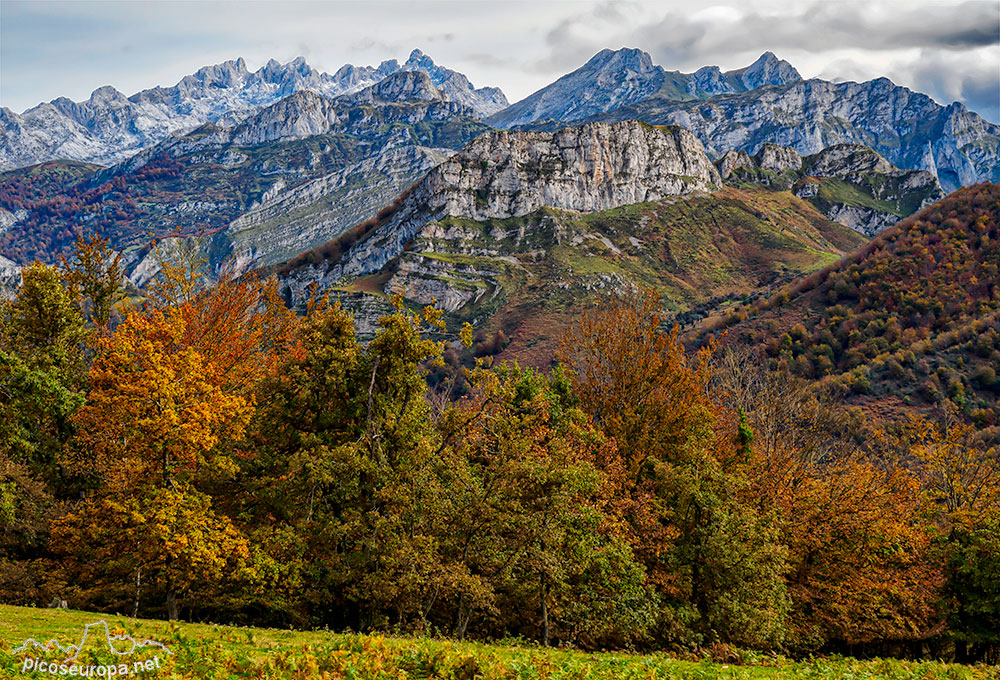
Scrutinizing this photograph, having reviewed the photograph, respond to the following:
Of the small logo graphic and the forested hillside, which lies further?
the forested hillside

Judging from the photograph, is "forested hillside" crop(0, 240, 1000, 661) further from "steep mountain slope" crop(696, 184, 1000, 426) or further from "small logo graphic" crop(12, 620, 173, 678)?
"steep mountain slope" crop(696, 184, 1000, 426)

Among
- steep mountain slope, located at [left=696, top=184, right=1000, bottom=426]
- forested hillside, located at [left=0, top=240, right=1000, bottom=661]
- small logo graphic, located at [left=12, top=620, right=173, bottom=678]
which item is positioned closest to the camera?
small logo graphic, located at [left=12, top=620, right=173, bottom=678]

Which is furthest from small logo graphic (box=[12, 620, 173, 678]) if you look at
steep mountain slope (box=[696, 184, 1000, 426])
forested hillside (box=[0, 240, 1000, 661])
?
steep mountain slope (box=[696, 184, 1000, 426])

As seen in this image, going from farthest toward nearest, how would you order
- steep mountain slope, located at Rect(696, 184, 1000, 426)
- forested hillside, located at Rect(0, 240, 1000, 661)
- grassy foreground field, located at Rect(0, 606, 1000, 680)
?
steep mountain slope, located at Rect(696, 184, 1000, 426), forested hillside, located at Rect(0, 240, 1000, 661), grassy foreground field, located at Rect(0, 606, 1000, 680)

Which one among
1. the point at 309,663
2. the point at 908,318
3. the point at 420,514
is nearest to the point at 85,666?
the point at 309,663

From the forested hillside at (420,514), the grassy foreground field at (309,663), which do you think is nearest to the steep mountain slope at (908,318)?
the forested hillside at (420,514)

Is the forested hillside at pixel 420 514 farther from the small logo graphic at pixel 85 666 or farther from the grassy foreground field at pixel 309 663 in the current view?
the small logo graphic at pixel 85 666

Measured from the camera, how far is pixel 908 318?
113 meters

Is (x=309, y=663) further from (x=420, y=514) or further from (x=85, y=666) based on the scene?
(x=420, y=514)

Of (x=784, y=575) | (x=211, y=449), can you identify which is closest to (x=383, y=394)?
(x=211, y=449)

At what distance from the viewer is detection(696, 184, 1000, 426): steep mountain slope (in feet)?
293

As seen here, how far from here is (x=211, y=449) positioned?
2644 cm

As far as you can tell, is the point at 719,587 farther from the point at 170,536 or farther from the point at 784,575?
the point at 170,536

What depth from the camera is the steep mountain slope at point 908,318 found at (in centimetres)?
8919
